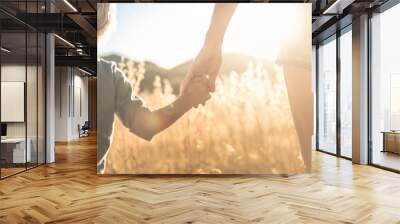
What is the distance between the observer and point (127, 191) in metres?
5.17

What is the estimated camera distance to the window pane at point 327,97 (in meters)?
9.82

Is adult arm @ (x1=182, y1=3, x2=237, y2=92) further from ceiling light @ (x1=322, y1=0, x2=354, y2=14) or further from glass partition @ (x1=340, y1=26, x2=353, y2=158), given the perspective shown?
glass partition @ (x1=340, y1=26, x2=353, y2=158)

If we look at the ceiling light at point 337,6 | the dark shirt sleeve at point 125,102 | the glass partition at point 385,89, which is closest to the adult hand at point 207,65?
the dark shirt sleeve at point 125,102

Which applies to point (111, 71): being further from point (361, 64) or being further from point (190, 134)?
point (361, 64)

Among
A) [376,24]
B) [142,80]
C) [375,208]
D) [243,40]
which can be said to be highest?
Result: [376,24]

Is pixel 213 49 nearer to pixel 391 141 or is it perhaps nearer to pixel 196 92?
pixel 196 92

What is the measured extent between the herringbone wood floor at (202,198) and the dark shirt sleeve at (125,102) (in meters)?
0.96

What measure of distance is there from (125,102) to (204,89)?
1337mm

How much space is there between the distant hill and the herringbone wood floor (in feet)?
5.26

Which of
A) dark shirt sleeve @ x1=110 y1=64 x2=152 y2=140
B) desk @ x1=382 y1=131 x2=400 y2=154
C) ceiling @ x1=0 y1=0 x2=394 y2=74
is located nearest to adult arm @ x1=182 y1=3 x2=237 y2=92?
dark shirt sleeve @ x1=110 y1=64 x2=152 y2=140

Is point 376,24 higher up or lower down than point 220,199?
higher up

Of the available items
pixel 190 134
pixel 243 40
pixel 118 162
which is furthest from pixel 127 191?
pixel 243 40

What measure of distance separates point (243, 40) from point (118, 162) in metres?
2.93

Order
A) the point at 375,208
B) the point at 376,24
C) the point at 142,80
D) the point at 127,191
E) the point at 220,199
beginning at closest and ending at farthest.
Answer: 1. the point at 375,208
2. the point at 220,199
3. the point at 127,191
4. the point at 142,80
5. the point at 376,24
